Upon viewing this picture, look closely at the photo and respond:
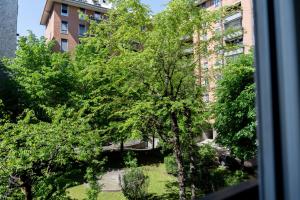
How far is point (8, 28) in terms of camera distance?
31094mm

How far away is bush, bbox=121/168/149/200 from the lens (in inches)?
531

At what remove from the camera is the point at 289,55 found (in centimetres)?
68

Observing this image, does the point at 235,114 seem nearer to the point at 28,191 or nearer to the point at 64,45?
the point at 28,191

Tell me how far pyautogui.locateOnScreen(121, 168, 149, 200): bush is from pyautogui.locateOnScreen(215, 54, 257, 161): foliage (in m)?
4.99

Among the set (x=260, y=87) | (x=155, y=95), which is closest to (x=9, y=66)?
(x=155, y=95)

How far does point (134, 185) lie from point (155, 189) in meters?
2.20

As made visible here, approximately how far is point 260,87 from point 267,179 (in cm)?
20

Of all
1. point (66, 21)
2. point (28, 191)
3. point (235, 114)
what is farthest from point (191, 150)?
point (66, 21)

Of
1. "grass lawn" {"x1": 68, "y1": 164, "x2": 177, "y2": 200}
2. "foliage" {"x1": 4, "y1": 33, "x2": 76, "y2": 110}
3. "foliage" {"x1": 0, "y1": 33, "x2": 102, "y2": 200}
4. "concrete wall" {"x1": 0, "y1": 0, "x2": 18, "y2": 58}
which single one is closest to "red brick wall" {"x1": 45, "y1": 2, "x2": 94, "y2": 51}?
"concrete wall" {"x1": 0, "y1": 0, "x2": 18, "y2": 58}

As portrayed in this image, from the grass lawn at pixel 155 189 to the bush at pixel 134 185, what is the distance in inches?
31.3

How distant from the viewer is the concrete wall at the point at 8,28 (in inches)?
1198

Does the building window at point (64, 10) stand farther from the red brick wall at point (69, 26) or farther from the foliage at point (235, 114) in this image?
the foliage at point (235, 114)

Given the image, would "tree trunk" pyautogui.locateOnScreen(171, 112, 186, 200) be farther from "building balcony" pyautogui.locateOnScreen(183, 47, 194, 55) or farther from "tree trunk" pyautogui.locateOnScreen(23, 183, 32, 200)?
"tree trunk" pyautogui.locateOnScreen(23, 183, 32, 200)

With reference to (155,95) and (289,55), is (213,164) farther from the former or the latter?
(289,55)
